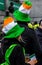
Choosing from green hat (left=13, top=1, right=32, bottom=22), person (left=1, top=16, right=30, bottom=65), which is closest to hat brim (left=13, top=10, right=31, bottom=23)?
green hat (left=13, top=1, right=32, bottom=22)

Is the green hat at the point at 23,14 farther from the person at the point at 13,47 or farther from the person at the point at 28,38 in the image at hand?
the person at the point at 13,47

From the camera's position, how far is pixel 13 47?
5352mm

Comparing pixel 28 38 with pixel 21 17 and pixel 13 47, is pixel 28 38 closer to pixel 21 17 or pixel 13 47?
pixel 21 17

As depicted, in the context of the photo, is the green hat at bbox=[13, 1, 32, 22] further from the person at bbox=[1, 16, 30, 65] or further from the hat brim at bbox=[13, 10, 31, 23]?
the person at bbox=[1, 16, 30, 65]

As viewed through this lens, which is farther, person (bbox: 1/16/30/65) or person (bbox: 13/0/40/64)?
person (bbox: 13/0/40/64)

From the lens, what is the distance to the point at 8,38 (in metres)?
5.44

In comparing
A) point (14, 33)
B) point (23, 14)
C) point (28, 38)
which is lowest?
point (28, 38)

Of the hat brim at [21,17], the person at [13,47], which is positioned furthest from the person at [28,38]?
the person at [13,47]

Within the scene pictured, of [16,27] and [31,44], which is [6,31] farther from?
[31,44]

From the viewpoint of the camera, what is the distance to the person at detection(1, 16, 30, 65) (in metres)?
5.32

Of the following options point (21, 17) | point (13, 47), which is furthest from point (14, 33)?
point (21, 17)

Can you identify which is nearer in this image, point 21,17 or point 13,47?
point 13,47

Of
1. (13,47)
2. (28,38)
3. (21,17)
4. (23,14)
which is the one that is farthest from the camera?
(23,14)

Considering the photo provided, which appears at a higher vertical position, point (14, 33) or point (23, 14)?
point (14, 33)
